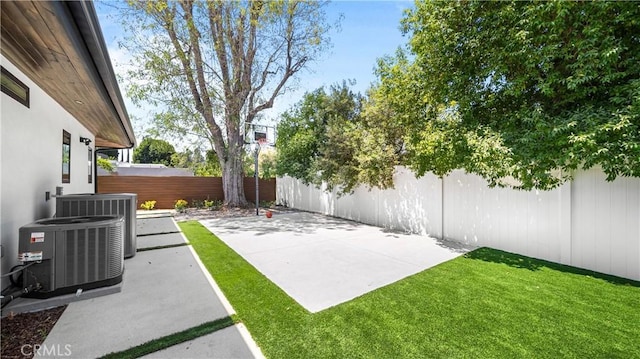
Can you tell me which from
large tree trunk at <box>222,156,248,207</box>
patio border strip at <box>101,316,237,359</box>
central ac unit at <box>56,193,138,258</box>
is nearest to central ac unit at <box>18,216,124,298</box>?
central ac unit at <box>56,193,138,258</box>

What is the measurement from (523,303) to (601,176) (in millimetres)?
2876

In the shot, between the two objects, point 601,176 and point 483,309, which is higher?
point 601,176

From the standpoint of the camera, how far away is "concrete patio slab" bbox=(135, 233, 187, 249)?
19.5 ft

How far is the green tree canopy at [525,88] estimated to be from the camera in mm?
3547

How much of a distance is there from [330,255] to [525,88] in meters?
4.63

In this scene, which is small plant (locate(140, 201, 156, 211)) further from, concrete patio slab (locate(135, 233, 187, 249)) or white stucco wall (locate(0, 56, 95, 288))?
white stucco wall (locate(0, 56, 95, 288))

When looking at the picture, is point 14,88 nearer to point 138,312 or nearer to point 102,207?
point 102,207

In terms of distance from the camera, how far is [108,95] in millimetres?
3762

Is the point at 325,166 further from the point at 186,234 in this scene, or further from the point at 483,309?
the point at 483,309

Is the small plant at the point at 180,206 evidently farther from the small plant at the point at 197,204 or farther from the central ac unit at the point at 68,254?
the central ac unit at the point at 68,254

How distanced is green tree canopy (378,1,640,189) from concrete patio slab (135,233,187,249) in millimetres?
6040

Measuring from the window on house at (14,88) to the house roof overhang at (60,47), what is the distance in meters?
0.17

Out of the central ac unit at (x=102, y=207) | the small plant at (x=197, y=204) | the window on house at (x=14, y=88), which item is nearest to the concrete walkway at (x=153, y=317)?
the central ac unit at (x=102, y=207)

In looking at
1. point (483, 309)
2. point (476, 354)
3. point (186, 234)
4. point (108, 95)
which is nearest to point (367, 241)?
point (483, 309)
